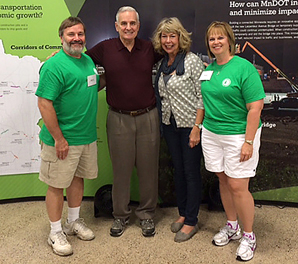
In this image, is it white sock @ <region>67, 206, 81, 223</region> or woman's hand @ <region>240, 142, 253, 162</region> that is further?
white sock @ <region>67, 206, 81, 223</region>

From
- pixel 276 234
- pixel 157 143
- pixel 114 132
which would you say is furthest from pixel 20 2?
pixel 276 234

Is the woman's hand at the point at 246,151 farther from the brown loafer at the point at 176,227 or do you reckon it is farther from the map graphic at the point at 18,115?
the map graphic at the point at 18,115

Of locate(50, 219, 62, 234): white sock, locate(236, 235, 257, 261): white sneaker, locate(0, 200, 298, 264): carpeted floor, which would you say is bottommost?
locate(0, 200, 298, 264): carpeted floor

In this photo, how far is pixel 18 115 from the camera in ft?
9.88

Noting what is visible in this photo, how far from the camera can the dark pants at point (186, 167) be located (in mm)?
2393

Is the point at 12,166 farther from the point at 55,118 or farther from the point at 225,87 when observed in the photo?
the point at 225,87

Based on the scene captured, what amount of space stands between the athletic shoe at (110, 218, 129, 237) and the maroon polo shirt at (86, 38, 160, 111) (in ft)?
3.09

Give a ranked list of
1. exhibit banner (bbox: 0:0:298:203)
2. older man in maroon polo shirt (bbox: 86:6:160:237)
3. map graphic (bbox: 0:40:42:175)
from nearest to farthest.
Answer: older man in maroon polo shirt (bbox: 86:6:160:237) → exhibit banner (bbox: 0:0:298:203) → map graphic (bbox: 0:40:42:175)

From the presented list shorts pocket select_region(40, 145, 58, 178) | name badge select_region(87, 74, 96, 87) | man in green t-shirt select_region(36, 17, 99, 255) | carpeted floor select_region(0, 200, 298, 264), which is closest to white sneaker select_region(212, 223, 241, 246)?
carpeted floor select_region(0, 200, 298, 264)

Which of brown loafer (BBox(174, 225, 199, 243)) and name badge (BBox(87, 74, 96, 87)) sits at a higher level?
name badge (BBox(87, 74, 96, 87))

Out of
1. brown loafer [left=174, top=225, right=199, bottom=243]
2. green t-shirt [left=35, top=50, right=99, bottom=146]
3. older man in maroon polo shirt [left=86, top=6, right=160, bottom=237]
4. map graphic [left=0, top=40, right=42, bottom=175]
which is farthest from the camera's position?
map graphic [left=0, top=40, right=42, bottom=175]

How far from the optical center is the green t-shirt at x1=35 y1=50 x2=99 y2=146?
2.08 metres

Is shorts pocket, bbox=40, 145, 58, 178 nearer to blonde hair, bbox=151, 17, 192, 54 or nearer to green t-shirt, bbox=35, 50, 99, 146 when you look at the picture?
green t-shirt, bbox=35, 50, 99, 146

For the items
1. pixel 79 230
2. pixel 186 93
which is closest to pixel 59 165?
pixel 79 230
